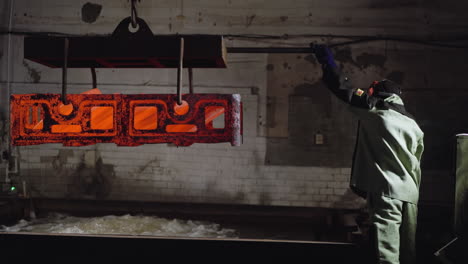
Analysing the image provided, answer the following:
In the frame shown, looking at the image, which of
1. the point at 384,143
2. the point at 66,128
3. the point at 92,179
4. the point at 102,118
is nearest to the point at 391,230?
the point at 384,143

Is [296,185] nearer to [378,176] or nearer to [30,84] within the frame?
[378,176]

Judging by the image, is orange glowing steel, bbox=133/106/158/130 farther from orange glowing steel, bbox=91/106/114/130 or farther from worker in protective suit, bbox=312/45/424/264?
worker in protective suit, bbox=312/45/424/264

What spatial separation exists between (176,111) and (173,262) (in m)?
1.42

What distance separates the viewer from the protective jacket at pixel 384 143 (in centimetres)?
269

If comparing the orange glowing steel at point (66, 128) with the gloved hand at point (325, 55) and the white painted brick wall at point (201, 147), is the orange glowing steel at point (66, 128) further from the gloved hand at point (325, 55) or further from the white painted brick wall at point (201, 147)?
the white painted brick wall at point (201, 147)

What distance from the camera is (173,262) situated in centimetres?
285

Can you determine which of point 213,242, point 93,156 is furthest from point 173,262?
point 93,156

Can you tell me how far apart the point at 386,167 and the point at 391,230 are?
52 cm

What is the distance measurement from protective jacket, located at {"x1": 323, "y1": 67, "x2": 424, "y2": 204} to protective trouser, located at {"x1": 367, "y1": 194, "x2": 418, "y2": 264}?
0.08 m

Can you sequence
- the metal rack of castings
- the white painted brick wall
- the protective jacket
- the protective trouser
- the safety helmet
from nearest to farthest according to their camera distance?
the metal rack of castings < the protective trouser < the protective jacket < the safety helmet < the white painted brick wall

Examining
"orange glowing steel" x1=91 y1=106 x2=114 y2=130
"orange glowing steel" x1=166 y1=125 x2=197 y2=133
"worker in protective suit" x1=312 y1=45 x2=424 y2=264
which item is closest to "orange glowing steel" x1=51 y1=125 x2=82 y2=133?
"orange glowing steel" x1=91 y1=106 x2=114 y2=130

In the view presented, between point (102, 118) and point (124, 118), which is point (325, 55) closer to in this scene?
point (124, 118)

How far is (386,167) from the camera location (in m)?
2.73

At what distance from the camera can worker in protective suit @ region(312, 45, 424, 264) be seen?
2.61 meters
